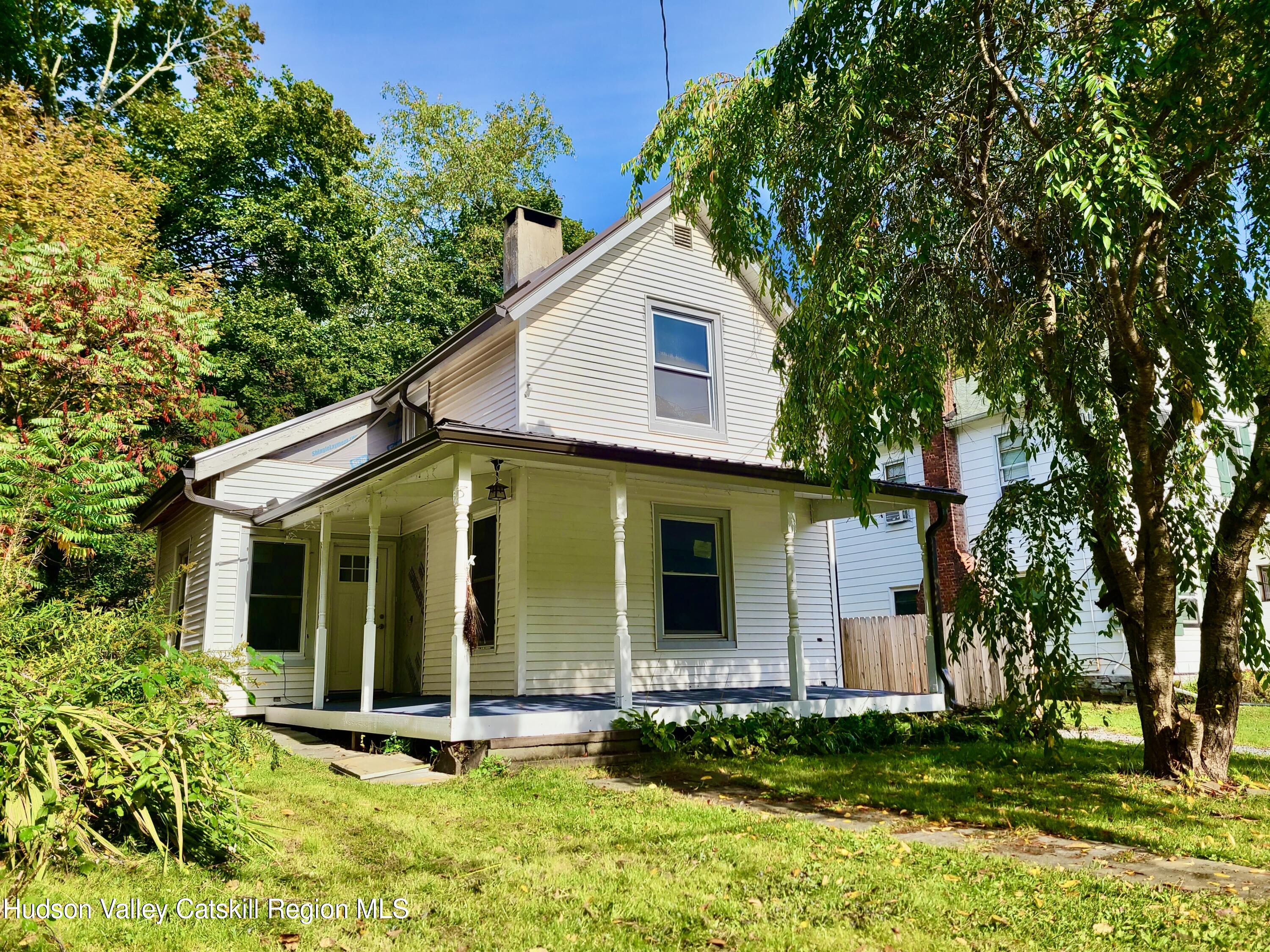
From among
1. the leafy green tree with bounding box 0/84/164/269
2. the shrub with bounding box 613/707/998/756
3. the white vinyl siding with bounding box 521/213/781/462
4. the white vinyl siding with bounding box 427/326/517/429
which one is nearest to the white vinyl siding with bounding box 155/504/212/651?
the white vinyl siding with bounding box 427/326/517/429

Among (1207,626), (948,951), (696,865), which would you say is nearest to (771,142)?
(1207,626)

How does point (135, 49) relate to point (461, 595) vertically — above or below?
above

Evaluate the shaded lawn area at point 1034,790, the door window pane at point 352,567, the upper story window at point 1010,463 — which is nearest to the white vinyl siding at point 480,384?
the door window pane at point 352,567

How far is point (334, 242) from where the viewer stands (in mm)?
26328

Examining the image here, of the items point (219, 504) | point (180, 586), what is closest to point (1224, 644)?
point (219, 504)

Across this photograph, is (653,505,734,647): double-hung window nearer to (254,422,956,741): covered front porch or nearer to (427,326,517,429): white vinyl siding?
(254,422,956,741): covered front porch

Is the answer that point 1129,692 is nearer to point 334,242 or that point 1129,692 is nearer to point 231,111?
point 334,242

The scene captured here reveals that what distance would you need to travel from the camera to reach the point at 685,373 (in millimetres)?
13102

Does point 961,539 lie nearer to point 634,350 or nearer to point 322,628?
point 634,350

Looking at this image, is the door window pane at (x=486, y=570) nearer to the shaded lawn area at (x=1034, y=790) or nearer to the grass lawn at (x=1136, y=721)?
the shaded lawn area at (x=1034, y=790)

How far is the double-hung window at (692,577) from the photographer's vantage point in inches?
474

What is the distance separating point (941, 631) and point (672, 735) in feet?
17.1

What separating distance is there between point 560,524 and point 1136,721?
9.57 m

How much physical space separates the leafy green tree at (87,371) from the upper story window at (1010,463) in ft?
52.9
